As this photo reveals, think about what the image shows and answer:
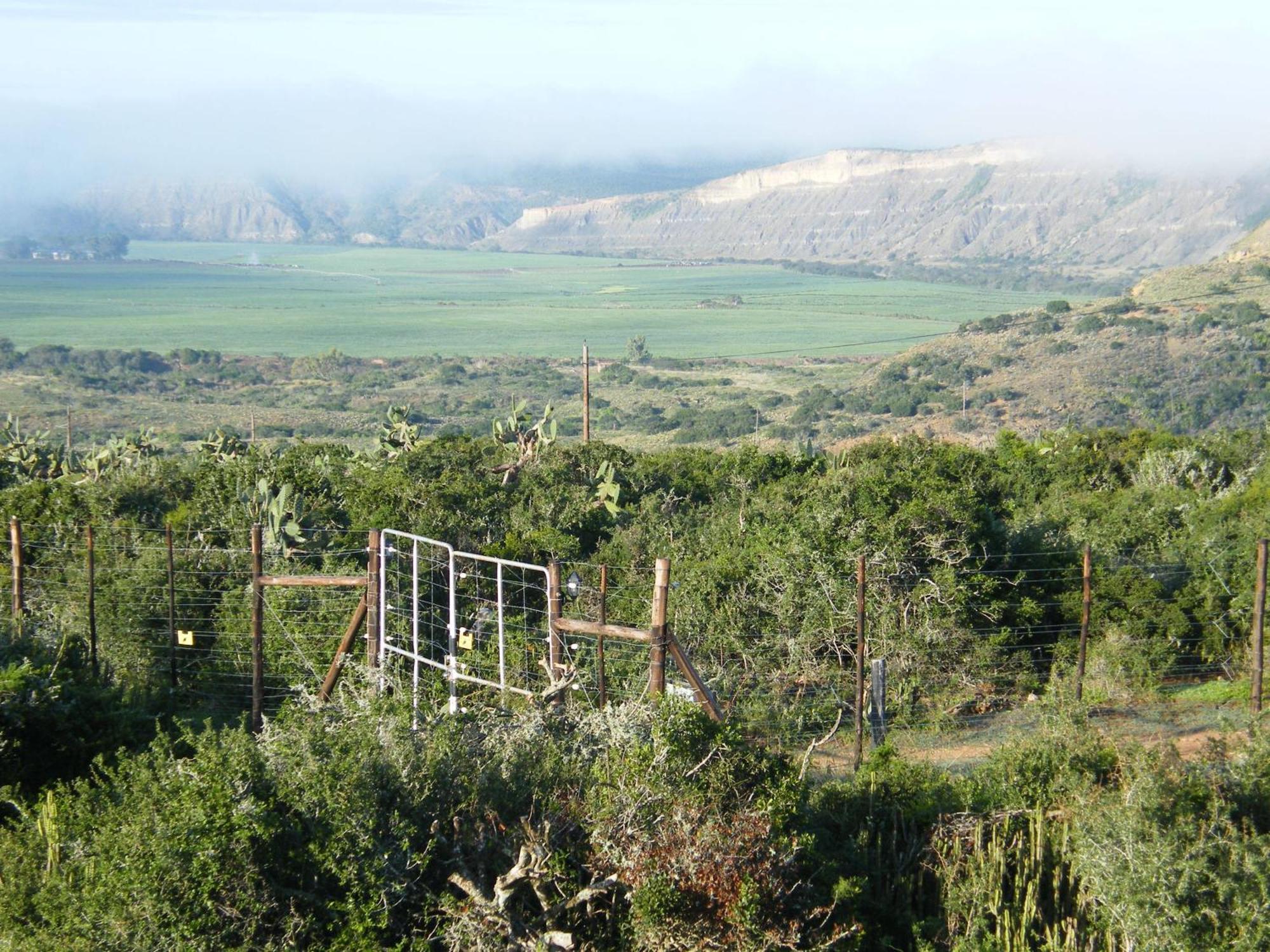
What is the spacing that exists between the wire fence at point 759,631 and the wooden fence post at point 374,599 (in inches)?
19.3

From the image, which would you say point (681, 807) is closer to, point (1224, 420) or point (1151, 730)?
point (1151, 730)

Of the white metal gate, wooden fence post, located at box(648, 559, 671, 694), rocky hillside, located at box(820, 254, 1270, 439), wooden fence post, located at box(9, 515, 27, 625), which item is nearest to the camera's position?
wooden fence post, located at box(648, 559, 671, 694)

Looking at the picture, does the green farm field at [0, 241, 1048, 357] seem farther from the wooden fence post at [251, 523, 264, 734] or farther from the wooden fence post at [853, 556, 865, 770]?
the wooden fence post at [251, 523, 264, 734]

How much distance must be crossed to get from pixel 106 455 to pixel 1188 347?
42.2 metres

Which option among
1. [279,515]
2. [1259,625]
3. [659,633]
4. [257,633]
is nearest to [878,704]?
[659,633]

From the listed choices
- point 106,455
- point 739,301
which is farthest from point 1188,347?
point 739,301

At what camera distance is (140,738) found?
8.66 meters

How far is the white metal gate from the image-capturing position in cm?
871

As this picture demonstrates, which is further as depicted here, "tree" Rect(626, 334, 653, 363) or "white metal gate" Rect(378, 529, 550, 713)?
"tree" Rect(626, 334, 653, 363)

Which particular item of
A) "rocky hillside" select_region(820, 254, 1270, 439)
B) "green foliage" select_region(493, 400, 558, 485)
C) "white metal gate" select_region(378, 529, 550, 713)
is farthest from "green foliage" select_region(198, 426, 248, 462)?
"rocky hillside" select_region(820, 254, 1270, 439)

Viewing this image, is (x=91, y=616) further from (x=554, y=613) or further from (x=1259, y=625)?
(x=1259, y=625)

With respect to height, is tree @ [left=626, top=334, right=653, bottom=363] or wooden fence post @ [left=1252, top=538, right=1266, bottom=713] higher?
wooden fence post @ [left=1252, top=538, right=1266, bottom=713]

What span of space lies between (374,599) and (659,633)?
7.66 ft

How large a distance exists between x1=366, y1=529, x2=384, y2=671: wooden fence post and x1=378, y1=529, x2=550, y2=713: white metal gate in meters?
0.04
